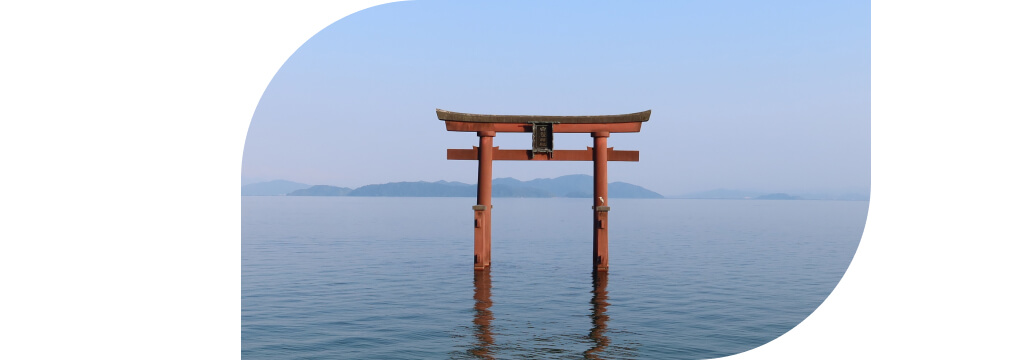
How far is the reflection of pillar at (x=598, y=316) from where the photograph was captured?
35.1 feet

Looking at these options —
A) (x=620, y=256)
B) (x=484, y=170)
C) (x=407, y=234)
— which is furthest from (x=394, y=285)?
(x=407, y=234)

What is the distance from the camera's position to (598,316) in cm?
1337

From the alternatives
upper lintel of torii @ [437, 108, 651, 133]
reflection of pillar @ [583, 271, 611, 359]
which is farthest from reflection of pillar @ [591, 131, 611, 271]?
reflection of pillar @ [583, 271, 611, 359]

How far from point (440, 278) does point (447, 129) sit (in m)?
3.88

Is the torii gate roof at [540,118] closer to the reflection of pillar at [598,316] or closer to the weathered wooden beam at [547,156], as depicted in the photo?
the weathered wooden beam at [547,156]

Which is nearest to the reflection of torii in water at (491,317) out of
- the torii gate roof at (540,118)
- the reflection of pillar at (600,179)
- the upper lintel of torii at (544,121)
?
the reflection of pillar at (600,179)

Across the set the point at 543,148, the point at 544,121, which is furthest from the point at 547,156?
the point at 544,121

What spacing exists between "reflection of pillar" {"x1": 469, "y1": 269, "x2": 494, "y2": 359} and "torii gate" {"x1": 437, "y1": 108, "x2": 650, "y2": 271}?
1047 millimetres

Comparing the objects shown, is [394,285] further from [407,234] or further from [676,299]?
[407,234]

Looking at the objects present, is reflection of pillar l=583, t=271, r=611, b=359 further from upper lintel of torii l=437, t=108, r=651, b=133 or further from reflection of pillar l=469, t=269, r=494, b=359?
upper lintel of torii l=437, t=108, r=651, b=133

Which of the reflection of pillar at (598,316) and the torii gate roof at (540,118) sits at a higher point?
the torii gate roof at (540,118)

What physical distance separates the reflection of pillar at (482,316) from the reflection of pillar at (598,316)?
1.51 m

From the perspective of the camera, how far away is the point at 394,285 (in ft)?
57.9

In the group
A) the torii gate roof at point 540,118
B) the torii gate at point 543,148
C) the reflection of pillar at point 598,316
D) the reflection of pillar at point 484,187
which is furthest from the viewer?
the reflection of pillar at point 484,187
